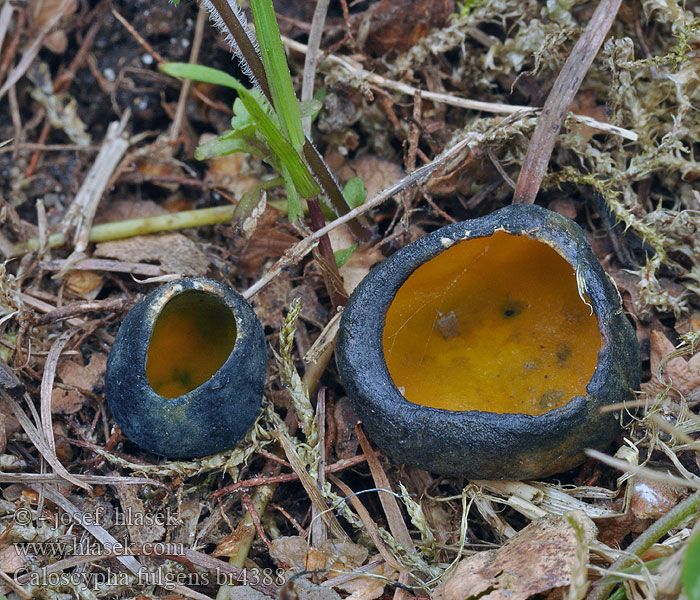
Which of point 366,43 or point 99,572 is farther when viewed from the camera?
point 366,43

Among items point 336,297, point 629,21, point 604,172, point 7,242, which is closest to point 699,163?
point 604,172

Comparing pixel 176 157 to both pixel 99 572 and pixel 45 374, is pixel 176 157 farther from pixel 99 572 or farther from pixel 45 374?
pixel 99 572

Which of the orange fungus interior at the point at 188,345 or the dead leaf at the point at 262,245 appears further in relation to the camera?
the dead leaf at the point at 262,245

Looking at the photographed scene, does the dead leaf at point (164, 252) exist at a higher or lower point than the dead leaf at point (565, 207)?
higher

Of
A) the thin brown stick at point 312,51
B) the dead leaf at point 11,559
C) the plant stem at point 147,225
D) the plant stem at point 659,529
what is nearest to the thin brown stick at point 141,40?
the plant stem at point 147,225

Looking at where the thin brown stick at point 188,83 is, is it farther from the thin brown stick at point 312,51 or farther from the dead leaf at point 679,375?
the dead leaf at point 679,375

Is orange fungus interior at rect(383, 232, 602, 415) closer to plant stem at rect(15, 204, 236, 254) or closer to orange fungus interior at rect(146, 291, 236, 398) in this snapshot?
orange fungus interior at rect(146, 291, 236, 398)

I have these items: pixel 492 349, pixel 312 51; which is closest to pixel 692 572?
pixel 492 349

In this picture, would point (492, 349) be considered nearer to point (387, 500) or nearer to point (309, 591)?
point (387, 500)
